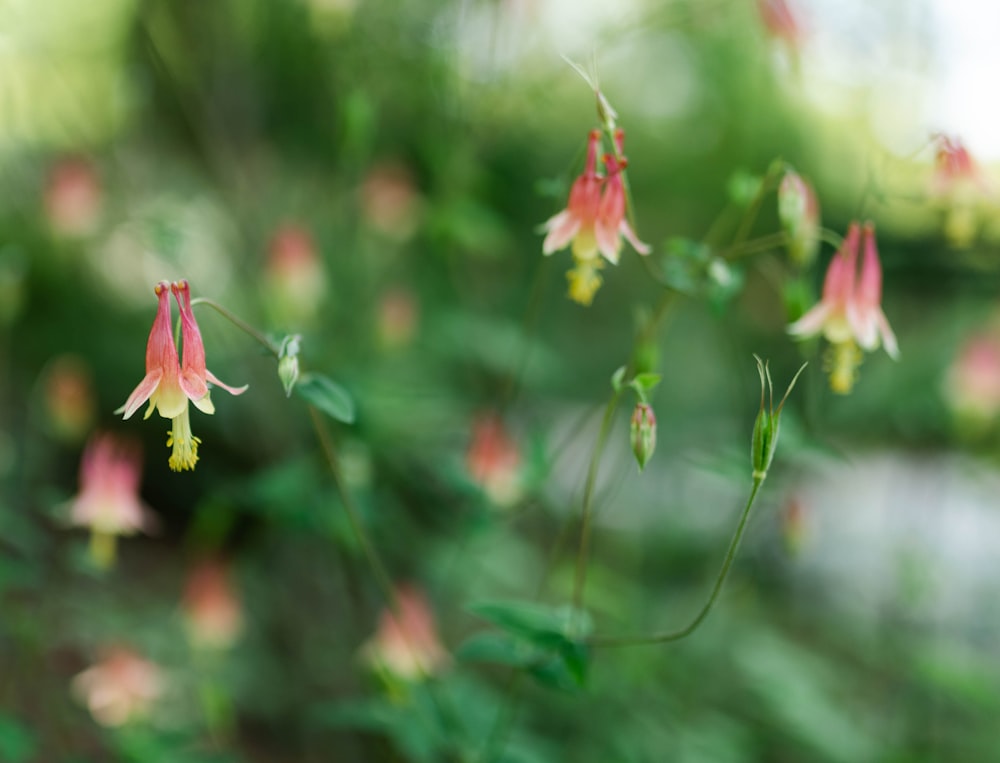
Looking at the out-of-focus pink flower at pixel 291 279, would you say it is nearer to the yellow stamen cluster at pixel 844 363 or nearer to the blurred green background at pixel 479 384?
the blurred green background at pixel 479 384

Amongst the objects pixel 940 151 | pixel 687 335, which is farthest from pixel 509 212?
pixel 940 151

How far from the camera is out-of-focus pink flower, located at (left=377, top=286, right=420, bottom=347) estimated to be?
6.53ft

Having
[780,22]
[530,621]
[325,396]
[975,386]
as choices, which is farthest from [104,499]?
[975,386]

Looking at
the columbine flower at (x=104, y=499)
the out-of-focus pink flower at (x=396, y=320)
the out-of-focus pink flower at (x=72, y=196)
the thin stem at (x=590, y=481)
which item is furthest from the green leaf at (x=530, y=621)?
the out-of-focus pink flower at (x=72, y=196)

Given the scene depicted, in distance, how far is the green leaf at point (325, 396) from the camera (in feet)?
3.12

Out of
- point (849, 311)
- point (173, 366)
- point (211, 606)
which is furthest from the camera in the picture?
point (211, 606)

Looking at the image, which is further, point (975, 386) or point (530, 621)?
point (975, 386)

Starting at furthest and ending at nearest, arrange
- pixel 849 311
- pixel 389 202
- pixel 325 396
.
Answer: pixel 389 202 → pixel 849 311 → pixel 325 396

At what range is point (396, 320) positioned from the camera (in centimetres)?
199

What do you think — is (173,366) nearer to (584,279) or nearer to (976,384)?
(584,279)

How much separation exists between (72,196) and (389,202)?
72cm

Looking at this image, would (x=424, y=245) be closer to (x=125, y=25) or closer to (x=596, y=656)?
(x=596, y=656)

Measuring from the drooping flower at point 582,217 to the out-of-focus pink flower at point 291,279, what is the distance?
103cm

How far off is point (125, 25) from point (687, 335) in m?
2.43
